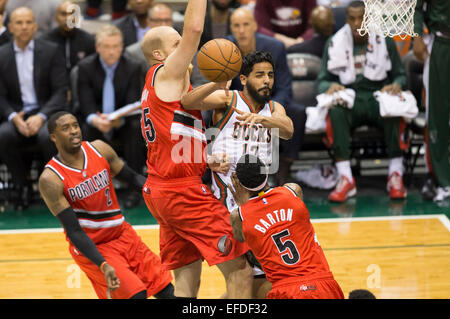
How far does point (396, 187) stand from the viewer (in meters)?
7.76

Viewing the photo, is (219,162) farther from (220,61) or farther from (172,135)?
(220,61)

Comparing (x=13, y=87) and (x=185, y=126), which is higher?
(x=185, y=126)

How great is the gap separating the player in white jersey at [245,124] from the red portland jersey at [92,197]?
761mm

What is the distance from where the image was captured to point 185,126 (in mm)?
4375

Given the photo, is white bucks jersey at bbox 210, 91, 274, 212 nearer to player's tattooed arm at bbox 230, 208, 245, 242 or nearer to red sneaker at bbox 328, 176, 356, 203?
player's tattooed arm at bbox 230, 208, 245, 242

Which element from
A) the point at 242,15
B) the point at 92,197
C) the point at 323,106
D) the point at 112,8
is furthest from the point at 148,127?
the point at 112,8

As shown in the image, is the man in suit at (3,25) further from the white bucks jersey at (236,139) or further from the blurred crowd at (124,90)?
the white bucks jersey at (236,139)

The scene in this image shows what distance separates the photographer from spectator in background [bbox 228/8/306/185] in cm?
738

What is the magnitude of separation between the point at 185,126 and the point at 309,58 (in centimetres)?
435

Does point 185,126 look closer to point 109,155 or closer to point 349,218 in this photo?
point 109,155

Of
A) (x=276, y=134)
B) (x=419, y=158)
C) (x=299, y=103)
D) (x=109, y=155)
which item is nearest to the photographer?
(x=276, y=134)

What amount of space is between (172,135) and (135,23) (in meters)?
4.63
